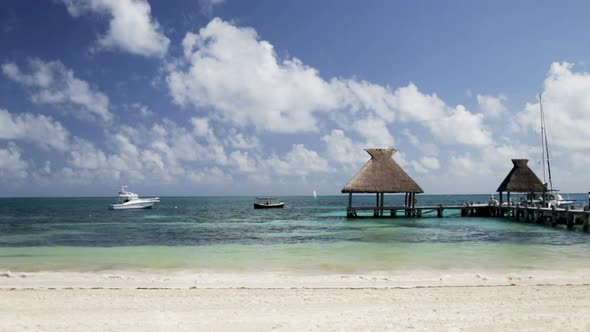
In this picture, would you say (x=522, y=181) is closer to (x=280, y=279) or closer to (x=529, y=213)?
(x=529, y=213)

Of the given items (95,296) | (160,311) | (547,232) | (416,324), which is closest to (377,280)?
(416,324)

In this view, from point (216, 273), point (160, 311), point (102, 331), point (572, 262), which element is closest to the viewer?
point (102, 331)

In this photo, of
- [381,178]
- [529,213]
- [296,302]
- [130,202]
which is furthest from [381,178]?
[130,202]

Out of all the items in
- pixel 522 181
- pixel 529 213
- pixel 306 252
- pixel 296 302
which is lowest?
pixel 306 252

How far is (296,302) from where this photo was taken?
984 centimetres

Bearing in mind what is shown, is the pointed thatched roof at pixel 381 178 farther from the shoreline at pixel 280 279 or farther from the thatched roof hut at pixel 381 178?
the shoreline at pixel 280 279

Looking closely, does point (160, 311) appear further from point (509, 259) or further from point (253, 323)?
point (509, 259)

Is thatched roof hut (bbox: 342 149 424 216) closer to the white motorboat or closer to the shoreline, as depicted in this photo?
the shoreline

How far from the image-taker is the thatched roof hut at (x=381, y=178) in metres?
39.4

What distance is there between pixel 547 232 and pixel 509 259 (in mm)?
13923

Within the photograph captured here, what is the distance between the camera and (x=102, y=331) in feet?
25.8

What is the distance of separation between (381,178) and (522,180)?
42.9 ft

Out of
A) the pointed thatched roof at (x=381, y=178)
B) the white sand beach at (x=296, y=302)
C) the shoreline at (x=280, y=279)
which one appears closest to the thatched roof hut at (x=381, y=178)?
the pointed thatched roof at (x=381, y=178)

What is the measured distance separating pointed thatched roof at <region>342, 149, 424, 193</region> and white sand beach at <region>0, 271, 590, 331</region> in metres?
25.8
